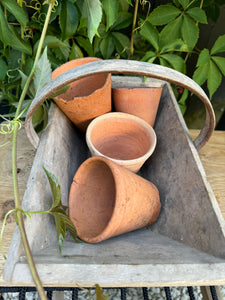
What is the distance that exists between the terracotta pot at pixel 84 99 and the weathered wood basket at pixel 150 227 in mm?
34

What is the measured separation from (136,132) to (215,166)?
0.27 m

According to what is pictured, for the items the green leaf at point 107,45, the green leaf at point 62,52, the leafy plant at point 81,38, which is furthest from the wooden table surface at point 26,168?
the green leaf at point 107,45

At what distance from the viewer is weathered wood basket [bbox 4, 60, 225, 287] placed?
1.44 feet

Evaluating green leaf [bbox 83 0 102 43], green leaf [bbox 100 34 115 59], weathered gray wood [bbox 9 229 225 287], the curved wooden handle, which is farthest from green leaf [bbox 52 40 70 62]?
weathered gray wood [bbox 9 229 225 287]

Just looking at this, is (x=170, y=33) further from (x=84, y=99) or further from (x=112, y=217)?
(x=112, y=217)

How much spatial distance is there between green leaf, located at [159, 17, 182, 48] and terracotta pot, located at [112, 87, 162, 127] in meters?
0.20

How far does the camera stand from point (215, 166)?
0.82m

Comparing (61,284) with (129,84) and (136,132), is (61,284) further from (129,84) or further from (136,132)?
(129,84)

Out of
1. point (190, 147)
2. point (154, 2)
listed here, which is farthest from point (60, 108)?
point (154, 2)

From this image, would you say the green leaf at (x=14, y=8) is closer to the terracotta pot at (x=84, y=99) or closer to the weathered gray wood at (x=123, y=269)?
the terracotta pot at (x=84, y=99)

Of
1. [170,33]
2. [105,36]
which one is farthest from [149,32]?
[105,36]

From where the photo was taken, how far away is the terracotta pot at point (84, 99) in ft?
2.24

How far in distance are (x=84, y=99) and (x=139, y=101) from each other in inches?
7.0

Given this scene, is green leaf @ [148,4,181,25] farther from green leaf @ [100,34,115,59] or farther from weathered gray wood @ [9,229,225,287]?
weathered gray wood @ [9,229,225,287]
